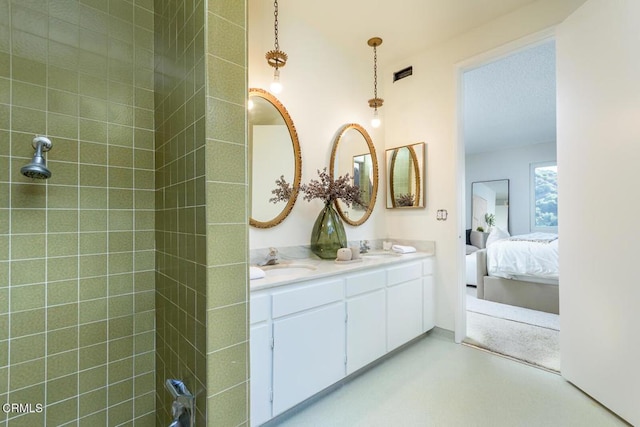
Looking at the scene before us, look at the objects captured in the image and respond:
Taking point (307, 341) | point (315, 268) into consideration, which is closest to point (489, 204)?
point (315, 268)

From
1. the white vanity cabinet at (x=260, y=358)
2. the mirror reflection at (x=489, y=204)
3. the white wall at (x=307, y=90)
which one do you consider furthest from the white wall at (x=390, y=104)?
the mirror reflection at (x=489, y=204)

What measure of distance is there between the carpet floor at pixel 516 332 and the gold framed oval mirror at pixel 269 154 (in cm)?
221

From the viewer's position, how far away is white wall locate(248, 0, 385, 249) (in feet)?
6.94

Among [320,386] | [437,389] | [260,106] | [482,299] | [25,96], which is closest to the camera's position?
[25,96]

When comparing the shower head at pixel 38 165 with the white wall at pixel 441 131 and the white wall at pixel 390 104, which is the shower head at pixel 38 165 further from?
the white wall at pixel 441 131

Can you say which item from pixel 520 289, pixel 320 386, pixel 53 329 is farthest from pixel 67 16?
pixel 520 289

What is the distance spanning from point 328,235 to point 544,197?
5.95m

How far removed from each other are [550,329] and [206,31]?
12.6 feet

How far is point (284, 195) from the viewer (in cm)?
215

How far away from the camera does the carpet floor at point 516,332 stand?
94.0 inches

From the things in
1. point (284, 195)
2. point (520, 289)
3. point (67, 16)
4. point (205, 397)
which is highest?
point (67, 16)

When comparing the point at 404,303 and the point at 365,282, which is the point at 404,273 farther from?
the point at 365,282

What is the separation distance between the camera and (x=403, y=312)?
2.38 metres

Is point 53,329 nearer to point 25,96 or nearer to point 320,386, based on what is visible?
point 25,96
